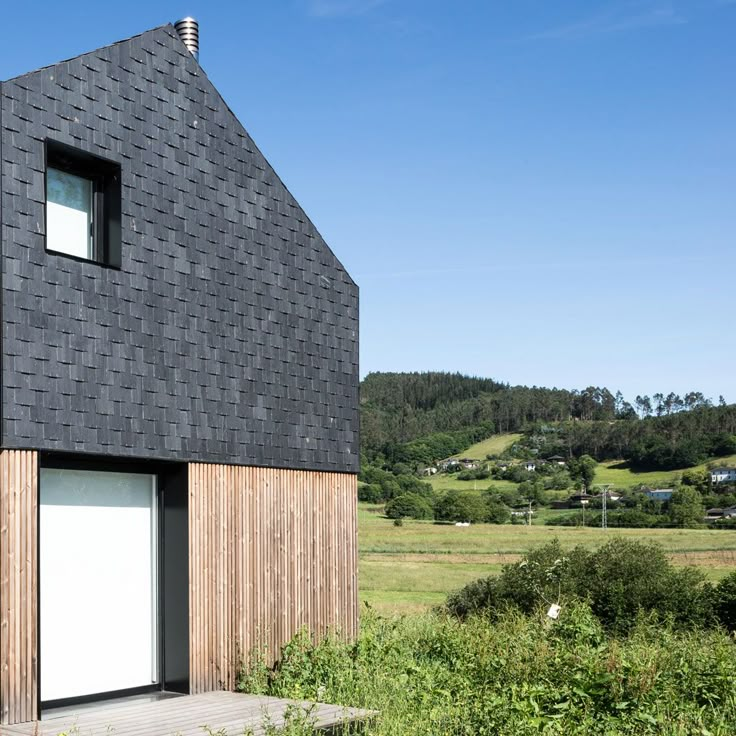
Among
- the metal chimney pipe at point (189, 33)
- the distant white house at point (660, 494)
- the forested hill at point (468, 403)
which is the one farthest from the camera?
the forested hill at point (468, 403)

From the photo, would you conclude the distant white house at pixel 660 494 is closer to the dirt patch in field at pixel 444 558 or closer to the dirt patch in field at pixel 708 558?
the dirt patch in field at pixel 708 558

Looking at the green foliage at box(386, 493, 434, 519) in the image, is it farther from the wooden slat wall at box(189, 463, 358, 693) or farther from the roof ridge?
the roof ridge

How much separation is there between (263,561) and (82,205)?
4.08 m

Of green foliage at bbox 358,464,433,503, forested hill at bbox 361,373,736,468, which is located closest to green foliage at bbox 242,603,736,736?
green foliage at bbox 358,464,433,503

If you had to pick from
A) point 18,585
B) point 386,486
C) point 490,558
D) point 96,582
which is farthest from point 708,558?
point 18,585

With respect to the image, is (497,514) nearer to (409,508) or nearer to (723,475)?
(409,508)

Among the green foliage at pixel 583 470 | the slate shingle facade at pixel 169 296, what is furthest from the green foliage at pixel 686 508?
the slate shingle facade at pixel 169 296

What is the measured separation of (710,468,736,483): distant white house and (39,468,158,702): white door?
283ft

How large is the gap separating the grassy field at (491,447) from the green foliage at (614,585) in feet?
300

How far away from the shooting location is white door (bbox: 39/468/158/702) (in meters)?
8.67

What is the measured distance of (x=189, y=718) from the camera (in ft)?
27.5

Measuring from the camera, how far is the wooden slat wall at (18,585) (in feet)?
25.9

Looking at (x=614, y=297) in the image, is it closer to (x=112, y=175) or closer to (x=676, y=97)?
(x=676, y=97)

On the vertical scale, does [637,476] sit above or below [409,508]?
above
